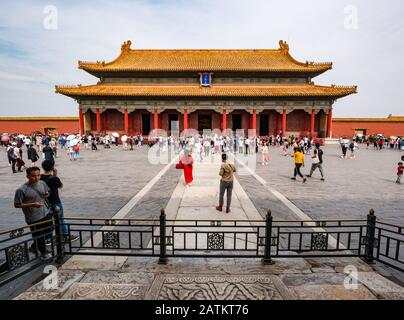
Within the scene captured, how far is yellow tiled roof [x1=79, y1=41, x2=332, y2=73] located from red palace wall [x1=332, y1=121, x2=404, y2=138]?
9.35 metres

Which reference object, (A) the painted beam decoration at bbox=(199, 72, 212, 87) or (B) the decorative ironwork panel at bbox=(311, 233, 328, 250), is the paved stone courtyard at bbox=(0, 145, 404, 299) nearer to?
(B) the decorative ironwork panel at bbox=(311, 233, 328, 250)

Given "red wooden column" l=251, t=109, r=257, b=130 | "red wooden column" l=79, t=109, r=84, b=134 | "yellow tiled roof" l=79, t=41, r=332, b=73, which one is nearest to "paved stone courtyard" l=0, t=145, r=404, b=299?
"red wooden column" l=251, t=109, r=257, b=130

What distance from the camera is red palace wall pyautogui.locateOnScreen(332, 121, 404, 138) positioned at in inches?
1350

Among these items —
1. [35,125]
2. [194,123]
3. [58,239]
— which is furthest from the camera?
[35,125]

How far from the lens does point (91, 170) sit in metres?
12.3

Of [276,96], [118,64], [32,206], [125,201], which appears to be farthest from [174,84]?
[32,206]

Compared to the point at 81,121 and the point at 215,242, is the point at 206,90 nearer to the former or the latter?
the point at 81,121

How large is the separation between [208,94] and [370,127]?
23777 millimetres

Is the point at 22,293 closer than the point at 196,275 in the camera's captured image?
Yes

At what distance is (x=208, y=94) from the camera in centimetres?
2750

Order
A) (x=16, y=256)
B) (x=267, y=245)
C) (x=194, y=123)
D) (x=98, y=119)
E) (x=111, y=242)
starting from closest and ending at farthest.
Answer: (x=16, y=256) < (x=267, y=245) < (x=111, y=242) < (x=98, y=119) < (x=194, y=123)

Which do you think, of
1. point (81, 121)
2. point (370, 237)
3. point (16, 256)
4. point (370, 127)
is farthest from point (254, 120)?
point (16, 256)

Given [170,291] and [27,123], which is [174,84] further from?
[170,291]
